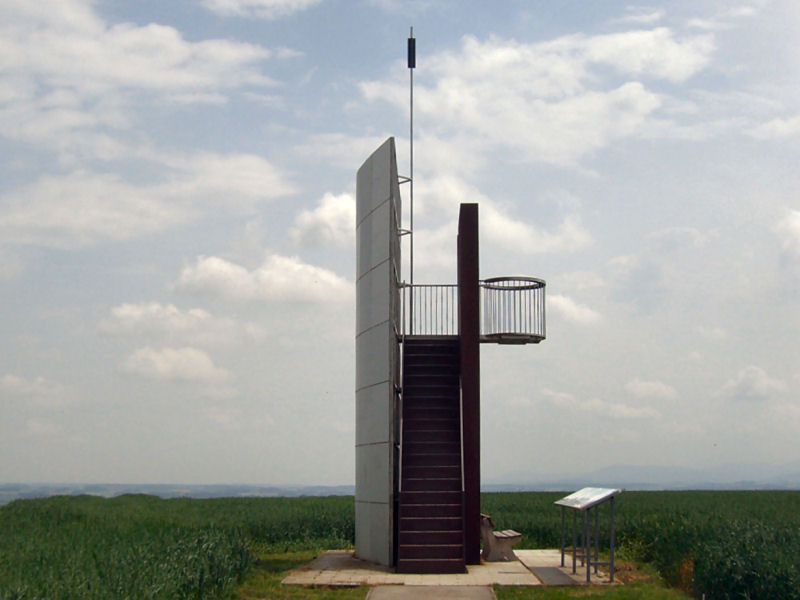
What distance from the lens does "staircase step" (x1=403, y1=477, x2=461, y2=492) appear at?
18234mm

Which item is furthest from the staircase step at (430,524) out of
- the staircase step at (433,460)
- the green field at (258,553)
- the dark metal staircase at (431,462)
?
the green field at (258,553)

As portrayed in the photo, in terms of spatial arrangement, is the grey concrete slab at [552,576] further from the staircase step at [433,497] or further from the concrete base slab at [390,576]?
the staircase step at [433,497]

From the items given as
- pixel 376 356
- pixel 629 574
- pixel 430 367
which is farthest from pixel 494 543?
pixel 376 356

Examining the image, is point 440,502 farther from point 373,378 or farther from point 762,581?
point 762,581

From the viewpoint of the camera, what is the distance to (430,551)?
55.9 ft

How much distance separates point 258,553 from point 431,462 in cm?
493

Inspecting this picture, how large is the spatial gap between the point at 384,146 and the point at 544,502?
62.2 ft

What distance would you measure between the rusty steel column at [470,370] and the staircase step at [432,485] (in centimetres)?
25

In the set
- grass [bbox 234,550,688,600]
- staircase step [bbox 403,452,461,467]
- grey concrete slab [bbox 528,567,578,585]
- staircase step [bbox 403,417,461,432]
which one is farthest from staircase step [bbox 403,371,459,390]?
grass [bbox 234,550,688,600]

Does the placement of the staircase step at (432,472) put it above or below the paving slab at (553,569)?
above

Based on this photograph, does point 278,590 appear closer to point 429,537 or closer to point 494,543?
point 429,537

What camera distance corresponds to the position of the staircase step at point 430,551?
55.6 ft

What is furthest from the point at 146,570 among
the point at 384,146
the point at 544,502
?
the point at 544,502

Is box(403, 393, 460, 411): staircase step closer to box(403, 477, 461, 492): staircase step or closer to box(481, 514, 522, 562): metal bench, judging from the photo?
box(403, 477, 461, 492): staircase step
